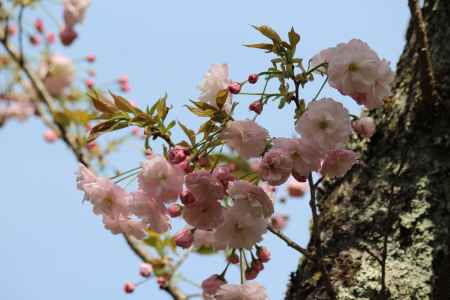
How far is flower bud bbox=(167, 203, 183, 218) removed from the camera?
1.30 meters

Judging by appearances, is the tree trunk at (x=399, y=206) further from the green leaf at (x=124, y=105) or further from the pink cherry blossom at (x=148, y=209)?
the green leaf at (x=124, y=105)

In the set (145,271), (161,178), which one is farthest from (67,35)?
(161,178)

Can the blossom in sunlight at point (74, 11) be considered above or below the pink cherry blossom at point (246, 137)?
above

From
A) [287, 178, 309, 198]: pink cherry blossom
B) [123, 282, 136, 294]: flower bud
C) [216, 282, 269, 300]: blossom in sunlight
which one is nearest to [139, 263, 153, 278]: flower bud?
[123, 282, 136, 294]: flower bud

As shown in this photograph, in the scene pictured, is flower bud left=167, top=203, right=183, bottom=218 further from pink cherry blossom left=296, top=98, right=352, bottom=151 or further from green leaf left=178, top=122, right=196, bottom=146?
pink cherry blossom left=296, top=98, right=352, bottom=151

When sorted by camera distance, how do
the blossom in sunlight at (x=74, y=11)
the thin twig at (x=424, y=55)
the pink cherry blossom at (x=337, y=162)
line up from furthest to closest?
the blossom in sunlight at (x=74, y=11) → the thin twig at (x=424, y=55) → the pink cherry blossom at (x=337, y=162)

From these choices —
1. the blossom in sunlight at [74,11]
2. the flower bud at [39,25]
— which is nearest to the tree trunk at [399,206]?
the blossom in sunlight at [74,11]

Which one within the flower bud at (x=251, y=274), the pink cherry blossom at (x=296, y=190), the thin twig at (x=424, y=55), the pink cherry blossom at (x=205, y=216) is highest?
the pink cherry blossom at (x=296, y=190)

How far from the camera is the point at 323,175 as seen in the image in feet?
4.13

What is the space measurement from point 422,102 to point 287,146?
0.65 m

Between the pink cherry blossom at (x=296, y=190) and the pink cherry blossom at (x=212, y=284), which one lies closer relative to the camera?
the pink cherry blossom at (x=212, y=284)

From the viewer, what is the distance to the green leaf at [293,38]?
121 centimetres

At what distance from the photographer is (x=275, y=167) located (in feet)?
3.87

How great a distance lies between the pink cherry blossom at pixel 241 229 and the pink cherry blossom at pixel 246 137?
4.4 inches
